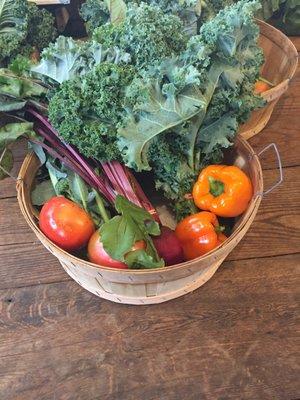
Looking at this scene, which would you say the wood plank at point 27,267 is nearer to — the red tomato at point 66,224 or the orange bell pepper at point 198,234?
the red tomato at point 66,224

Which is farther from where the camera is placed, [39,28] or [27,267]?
[39,28]

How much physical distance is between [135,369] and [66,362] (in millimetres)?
119

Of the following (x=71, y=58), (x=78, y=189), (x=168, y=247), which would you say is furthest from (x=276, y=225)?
(x=71, y=58)

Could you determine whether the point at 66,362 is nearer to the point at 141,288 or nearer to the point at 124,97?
the point at 141,288

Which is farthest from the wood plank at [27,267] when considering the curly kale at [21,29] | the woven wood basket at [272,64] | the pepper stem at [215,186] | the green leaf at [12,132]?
the woven wood basket at [272,64]

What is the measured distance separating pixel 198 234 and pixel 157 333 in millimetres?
193

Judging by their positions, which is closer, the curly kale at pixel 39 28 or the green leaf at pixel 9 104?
the green leaf at pixel 9 104

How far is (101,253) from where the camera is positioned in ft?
2.25

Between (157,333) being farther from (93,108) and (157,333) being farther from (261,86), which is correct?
A: (261,86)

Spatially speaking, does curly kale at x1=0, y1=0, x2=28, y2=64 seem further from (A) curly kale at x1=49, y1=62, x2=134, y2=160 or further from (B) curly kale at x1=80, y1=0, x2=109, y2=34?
(A) curly kale at x1=49, y1=62, x2=134, y2=160

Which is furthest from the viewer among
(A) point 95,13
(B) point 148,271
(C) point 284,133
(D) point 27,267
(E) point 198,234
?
(C) point 284,133

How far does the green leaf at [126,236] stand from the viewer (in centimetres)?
64

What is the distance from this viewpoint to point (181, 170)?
2.50 feet

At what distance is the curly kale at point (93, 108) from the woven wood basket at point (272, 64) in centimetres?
40
